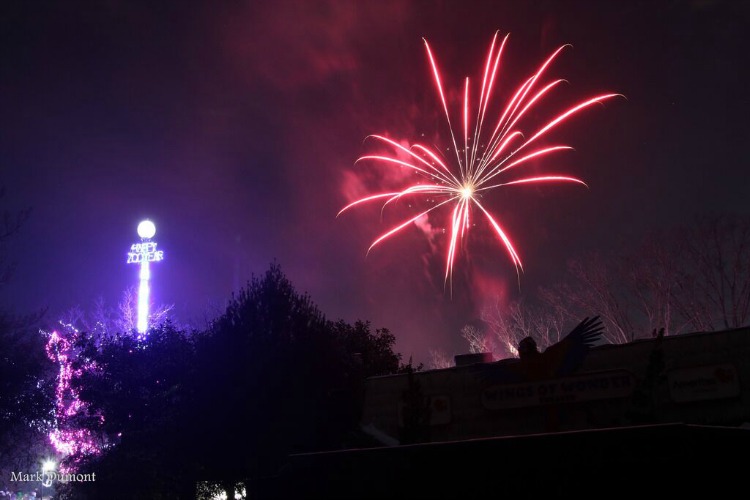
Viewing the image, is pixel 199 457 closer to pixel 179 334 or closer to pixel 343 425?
pixel 343 425

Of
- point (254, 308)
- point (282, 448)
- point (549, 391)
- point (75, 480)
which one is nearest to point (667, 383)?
point (549, 391)

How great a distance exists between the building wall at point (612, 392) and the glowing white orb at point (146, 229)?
6283 centimetres

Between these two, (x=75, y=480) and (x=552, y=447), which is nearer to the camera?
(x=552, y=447)

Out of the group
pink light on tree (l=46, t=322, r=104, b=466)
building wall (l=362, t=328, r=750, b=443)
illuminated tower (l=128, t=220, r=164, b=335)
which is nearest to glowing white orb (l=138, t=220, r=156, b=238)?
illuminated tower (l=128, t=220, r=164, b=335)

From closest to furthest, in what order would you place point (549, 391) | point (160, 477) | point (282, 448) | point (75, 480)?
point (549, 391) → point (282, 448) → point (160, 477) → point (75, 480)

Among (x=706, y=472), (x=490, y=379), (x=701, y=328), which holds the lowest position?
(x=706, y=472)

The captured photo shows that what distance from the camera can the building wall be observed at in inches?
602

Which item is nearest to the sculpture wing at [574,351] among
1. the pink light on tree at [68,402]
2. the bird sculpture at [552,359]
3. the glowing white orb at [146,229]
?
the bird sculpture at [552,359]

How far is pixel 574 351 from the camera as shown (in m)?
17.3

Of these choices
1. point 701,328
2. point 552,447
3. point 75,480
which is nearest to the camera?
point 552,447

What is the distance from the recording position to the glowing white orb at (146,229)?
240 feet

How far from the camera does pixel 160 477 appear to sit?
21344 millimetres

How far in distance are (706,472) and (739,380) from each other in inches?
637

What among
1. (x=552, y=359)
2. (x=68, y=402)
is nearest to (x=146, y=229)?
(x=68, y=402)
